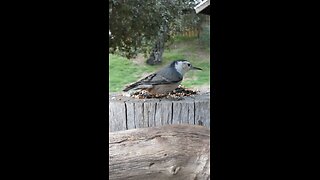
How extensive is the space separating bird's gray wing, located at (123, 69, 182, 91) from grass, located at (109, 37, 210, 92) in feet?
0.07

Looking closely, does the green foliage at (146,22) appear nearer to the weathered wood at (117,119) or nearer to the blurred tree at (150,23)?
Answer: the blurred tree at (150,23)

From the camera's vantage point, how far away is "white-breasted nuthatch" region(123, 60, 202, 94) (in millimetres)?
881

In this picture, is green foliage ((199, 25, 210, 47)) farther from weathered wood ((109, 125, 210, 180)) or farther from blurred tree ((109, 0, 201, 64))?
weathered wood ((109, 125, 210, 180))

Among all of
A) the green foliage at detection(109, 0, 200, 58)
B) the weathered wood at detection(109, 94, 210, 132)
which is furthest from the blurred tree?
the weathered wood at detection(109, 94, 210, 132)

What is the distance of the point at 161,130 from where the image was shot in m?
1.00

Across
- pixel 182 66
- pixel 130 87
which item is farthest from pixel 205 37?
pixel 130 87

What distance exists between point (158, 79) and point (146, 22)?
18 centimetres

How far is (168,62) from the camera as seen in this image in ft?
2.96

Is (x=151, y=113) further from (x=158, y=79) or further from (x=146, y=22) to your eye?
(x=146, y=22)

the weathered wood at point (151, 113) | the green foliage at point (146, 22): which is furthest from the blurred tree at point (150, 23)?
the weathered wood at point (151, 113)
